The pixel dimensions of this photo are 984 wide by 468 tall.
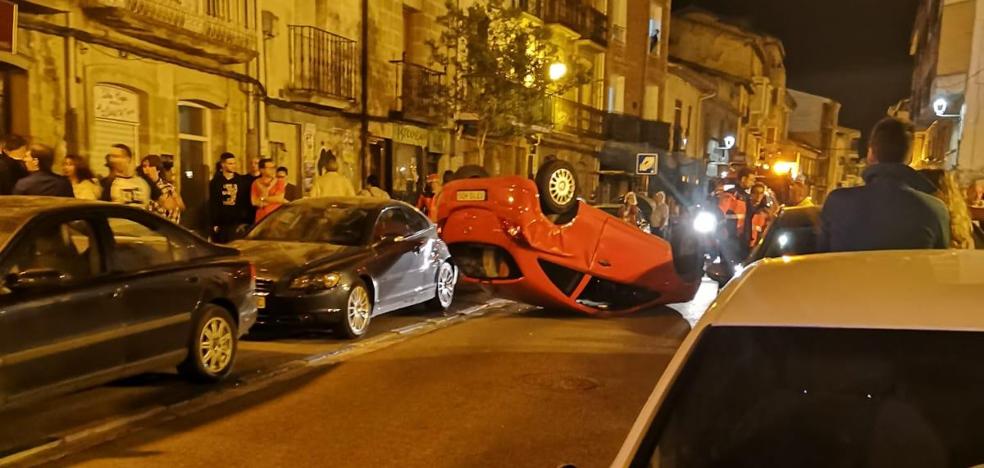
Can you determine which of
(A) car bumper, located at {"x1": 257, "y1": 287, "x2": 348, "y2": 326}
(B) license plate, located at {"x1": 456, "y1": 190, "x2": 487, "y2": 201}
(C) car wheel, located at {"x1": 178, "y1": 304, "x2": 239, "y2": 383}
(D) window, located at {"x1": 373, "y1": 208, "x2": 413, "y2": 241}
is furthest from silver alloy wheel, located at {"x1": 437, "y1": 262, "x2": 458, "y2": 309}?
(C) car wheel, located at {"x1": 178, "y1": 304, "x2": 239, "y2": 383}

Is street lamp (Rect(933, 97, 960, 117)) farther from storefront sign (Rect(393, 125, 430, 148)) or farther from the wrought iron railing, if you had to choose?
the wrought iron railing

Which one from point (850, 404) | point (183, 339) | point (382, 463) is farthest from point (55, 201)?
point (850, 404)

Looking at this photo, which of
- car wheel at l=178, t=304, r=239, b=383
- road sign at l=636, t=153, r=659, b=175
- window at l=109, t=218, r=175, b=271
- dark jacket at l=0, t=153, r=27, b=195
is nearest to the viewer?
window at l=109, t=218, r=175, b=271

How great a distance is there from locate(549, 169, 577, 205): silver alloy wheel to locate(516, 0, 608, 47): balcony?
17.3 meters

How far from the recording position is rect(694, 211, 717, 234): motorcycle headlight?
1224 cm

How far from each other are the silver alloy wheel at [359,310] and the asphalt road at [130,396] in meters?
0.20

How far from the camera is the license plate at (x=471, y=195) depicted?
8.76 metres

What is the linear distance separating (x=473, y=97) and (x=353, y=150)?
391 centimetres

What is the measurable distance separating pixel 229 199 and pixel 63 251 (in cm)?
657

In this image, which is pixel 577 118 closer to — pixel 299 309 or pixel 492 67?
pixel 492 67

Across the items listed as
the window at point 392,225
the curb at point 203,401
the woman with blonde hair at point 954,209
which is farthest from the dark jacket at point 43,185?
the woman with blonde hair at point 954,209

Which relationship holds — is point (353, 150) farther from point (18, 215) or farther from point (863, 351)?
point (863, 351)

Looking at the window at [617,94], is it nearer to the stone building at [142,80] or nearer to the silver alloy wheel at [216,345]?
the stone building at [142,80]

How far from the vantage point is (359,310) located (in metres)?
8.44
